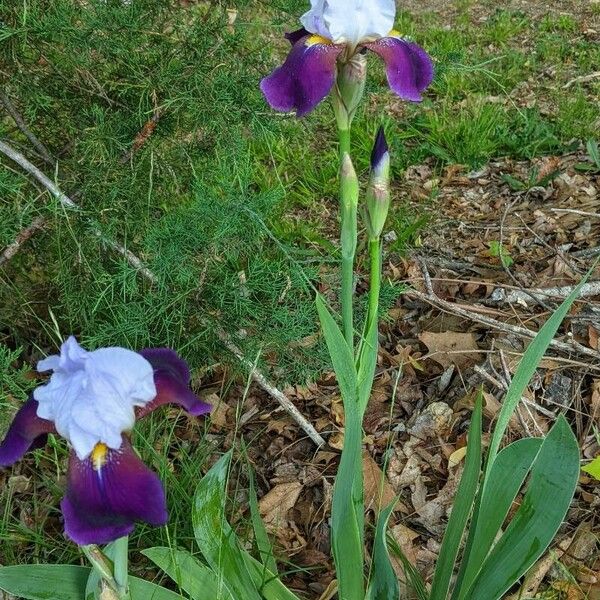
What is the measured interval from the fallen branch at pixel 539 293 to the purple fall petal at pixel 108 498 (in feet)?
4.46

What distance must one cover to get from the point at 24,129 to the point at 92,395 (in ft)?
3.98

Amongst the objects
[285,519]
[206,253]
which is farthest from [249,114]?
[285,519]

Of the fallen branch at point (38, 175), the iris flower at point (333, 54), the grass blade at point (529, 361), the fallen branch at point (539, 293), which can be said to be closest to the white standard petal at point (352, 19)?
the iris flower at point (333, 54)

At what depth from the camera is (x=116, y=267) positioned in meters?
1.85

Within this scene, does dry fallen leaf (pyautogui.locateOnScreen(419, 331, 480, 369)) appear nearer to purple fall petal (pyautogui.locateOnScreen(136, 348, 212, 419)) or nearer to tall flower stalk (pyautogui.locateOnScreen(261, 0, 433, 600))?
tall flower stalk (pyautogui.locateOnScreen(261, 0, 433, 600))

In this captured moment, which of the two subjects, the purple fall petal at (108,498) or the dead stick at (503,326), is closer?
the purple fall petal at (108,498)

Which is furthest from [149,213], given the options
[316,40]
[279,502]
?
[316,40]

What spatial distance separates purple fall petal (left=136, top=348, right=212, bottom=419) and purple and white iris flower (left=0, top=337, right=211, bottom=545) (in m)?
0.06

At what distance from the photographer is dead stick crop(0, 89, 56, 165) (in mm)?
1748

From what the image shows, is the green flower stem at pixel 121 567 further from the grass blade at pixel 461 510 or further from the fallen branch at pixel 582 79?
the fallen branch at pixel 582 79

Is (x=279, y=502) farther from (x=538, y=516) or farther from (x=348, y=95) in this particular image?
(x=348, y=95)

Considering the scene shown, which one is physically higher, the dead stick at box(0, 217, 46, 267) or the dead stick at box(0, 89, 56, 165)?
the dead stick at box(0, 89, 56, 165)

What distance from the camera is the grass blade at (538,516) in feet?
3.64

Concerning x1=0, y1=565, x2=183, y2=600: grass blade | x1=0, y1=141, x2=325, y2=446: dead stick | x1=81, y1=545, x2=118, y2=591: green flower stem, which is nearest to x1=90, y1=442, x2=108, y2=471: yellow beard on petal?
x1=81, y1=545, x2=118, y2=591: green flower stem
